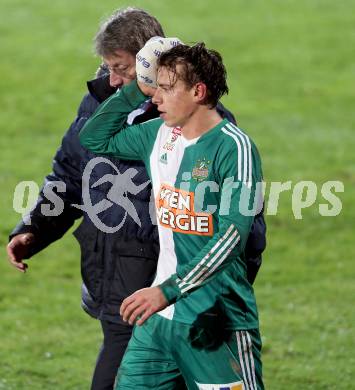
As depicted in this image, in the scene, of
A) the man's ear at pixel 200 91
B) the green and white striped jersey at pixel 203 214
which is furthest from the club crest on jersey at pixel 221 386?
the man's ear at pixel 200 91

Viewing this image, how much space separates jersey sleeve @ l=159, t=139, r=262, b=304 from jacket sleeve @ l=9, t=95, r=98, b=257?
4.66 feet

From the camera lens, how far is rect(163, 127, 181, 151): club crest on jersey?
5379 millimetres

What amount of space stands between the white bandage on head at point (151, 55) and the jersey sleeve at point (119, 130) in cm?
16

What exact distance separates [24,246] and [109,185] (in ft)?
1.89

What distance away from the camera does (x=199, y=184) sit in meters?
5.17

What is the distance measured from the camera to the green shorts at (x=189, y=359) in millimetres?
5246

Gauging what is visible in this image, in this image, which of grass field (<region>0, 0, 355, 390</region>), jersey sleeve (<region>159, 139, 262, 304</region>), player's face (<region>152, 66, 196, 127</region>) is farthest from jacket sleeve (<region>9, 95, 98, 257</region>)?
grass field (<region>0, 0, 355, 390</region>)

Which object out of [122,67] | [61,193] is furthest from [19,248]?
[122,67]

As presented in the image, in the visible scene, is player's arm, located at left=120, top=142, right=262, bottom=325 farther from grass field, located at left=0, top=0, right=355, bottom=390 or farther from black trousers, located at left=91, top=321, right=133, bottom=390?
grass field, located at left=0, top=0, right=355, bottom=390

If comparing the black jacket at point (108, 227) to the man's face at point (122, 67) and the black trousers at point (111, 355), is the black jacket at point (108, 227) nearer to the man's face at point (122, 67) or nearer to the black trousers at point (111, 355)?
the black trousers at point (111, 355)

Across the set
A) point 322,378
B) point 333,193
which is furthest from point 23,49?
point 322,378

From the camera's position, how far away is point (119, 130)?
573cm

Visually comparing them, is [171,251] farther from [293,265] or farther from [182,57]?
[293,265]

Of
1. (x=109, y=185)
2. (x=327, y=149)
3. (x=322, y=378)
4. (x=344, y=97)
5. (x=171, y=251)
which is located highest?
(x=344, y=97)
